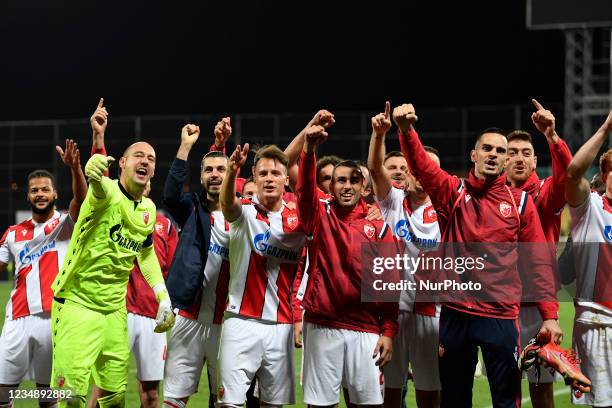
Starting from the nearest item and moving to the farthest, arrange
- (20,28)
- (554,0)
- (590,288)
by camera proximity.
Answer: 1. (590,288)
2. (554,0)
3. (20,28)

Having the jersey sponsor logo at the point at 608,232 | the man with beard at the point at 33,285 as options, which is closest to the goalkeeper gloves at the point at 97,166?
the man with beard at the point at 33,285

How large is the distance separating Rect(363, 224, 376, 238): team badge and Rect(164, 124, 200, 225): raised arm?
4.15 ft

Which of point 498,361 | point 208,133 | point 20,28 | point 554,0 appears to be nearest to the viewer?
point 498,361

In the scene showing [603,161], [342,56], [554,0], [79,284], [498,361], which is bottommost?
[498,361]

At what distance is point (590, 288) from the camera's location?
5957mm

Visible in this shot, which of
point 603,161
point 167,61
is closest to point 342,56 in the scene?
point 167,61

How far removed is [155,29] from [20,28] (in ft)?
16.1

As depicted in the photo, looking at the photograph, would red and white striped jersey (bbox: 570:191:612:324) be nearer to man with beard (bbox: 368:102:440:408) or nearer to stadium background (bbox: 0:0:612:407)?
man with beard (bbox: 368:102:440:408)

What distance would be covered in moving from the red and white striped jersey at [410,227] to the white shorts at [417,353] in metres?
0.08

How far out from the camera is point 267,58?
34500 mm

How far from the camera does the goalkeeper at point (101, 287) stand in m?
5.39

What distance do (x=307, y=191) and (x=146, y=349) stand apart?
2.30 metres

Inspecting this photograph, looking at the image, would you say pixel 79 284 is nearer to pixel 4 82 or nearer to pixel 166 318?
pixel 166 318

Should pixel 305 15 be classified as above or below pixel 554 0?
above
